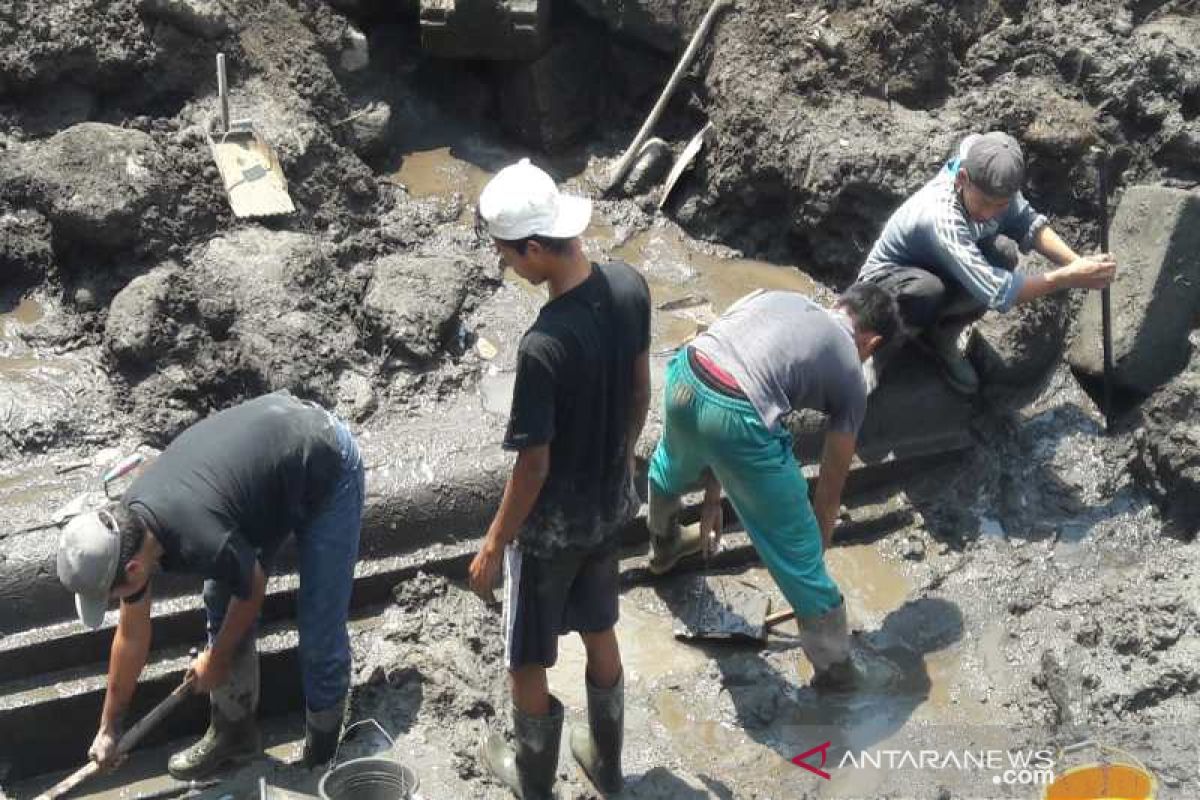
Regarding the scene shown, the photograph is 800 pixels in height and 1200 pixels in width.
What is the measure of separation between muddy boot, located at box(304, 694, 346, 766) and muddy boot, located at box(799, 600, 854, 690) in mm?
1621

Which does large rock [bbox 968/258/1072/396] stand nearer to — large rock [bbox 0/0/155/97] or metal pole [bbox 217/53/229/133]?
metal pole [bbox 217/53/229/133]

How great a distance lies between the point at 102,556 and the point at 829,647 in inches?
96.7

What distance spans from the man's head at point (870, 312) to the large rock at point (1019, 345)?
4.62ft

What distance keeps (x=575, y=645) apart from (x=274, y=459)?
155 centimetres

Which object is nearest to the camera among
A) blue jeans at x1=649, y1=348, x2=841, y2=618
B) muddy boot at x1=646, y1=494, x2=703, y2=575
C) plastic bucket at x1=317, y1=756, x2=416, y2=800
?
plastic bucket at x1=317, y1=756, x2=416, y2=800

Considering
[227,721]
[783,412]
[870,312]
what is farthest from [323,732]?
[870,312]

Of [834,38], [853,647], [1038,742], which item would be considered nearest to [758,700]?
[853,647]

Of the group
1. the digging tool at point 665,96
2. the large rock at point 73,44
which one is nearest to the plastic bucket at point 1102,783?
the digging tool at point 665,96

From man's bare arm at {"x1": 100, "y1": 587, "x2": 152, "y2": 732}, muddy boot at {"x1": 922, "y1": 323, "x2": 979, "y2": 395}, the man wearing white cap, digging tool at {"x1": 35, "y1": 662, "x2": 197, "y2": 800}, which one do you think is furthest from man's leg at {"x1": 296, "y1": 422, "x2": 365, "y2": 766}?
muddy boot at {"x1": 922, "y1": 323, "x2": 979, "y2": 395}

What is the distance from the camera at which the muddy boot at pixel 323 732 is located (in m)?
4.27

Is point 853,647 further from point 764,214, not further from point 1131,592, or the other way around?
point 764,214

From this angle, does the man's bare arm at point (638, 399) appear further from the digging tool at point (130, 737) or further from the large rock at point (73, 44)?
the large rock at point (73, 44)

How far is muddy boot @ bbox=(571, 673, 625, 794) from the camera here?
409cm

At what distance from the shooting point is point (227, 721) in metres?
4.36
